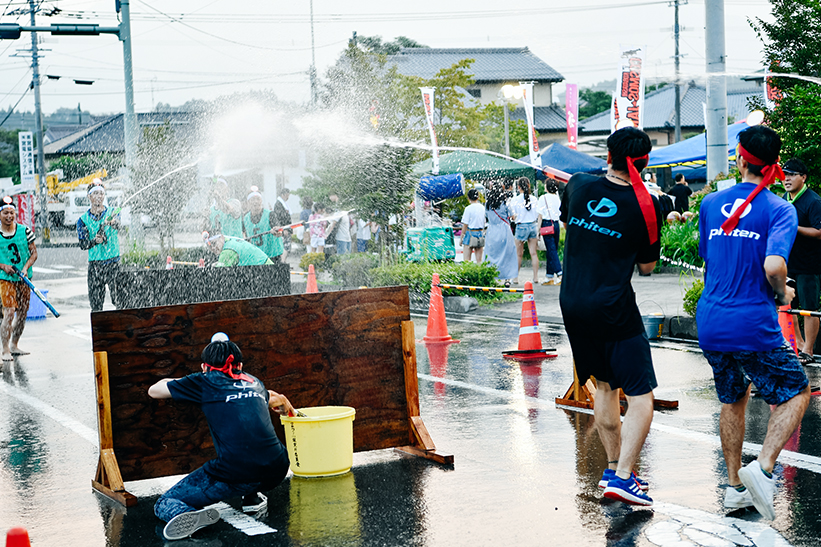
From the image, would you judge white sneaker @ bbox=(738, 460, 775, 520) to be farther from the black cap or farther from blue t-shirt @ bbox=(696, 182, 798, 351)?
the black cap

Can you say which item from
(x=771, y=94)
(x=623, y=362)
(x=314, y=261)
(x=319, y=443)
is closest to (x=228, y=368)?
(x=319, y=443)

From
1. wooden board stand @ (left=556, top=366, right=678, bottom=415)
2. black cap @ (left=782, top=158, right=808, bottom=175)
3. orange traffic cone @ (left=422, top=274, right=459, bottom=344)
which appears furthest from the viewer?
orange traffic cone @ (left=422, top=274, right=459, bottom=344)

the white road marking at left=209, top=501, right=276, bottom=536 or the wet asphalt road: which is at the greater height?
the wet asphalt road

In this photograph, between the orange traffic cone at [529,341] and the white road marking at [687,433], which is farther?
the orange traffic cone at [529,341]

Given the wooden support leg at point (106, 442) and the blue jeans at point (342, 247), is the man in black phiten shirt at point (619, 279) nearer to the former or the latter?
the wooden support leg at point (106, 442)

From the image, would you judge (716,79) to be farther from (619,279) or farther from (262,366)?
(262,366)

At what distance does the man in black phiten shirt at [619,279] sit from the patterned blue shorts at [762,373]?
1.23ft

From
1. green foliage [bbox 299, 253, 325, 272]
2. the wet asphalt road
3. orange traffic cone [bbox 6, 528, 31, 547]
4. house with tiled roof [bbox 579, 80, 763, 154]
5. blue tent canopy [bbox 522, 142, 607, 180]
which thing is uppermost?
house with tiled roof [bbox 579, 80, 763, 154]

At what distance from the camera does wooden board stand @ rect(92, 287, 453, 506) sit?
5750 mm

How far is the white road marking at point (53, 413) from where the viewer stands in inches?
300

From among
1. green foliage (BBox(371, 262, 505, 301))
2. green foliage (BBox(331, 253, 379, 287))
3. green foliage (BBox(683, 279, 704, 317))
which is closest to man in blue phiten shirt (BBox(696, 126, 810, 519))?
green foliage (BBox(683, 279, 704, 317))

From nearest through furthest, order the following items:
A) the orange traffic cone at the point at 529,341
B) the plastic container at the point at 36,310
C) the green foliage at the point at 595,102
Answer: the orange traffic cone at the point at 529,341
the plastic container at the point at 36,310
the green foliage at the point at 595,102

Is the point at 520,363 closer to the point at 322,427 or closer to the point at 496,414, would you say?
the point at 496,414

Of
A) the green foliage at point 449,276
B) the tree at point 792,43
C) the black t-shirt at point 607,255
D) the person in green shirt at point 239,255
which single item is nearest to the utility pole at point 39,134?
the green foliage at point 449,276
